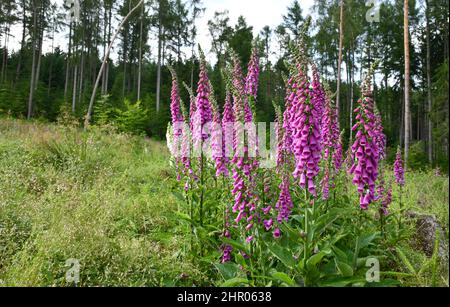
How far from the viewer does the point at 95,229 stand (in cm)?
415

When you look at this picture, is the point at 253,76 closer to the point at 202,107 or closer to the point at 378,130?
the point at 202,107

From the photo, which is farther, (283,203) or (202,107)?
(202,107)

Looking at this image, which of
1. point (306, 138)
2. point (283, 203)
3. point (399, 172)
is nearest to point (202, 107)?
point (283, 203)

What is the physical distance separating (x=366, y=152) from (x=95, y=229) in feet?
10.9

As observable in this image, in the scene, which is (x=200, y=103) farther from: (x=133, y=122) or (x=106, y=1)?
(x=106, y=1)

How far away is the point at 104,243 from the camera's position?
3900mm

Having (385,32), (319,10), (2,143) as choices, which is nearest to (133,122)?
(2,143)

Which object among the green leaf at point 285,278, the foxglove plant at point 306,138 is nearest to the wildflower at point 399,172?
the foxglove plant at point 306,138

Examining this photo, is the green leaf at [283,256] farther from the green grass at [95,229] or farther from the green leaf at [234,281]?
the green grass at [95,229]

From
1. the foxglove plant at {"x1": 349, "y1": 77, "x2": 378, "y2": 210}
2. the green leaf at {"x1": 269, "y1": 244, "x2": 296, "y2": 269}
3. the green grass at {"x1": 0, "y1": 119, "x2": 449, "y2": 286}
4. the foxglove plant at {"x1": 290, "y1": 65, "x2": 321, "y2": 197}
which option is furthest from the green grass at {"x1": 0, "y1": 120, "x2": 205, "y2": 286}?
the foxglove plant at {"x1": 349, "y1": 77, "x2": 378, "y2": 210}

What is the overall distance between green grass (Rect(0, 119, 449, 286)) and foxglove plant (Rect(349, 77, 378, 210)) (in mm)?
575

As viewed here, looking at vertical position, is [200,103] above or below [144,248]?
above

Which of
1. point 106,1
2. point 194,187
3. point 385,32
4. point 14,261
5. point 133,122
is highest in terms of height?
point 106,1

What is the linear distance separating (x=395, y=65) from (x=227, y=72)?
27364 millimetres
